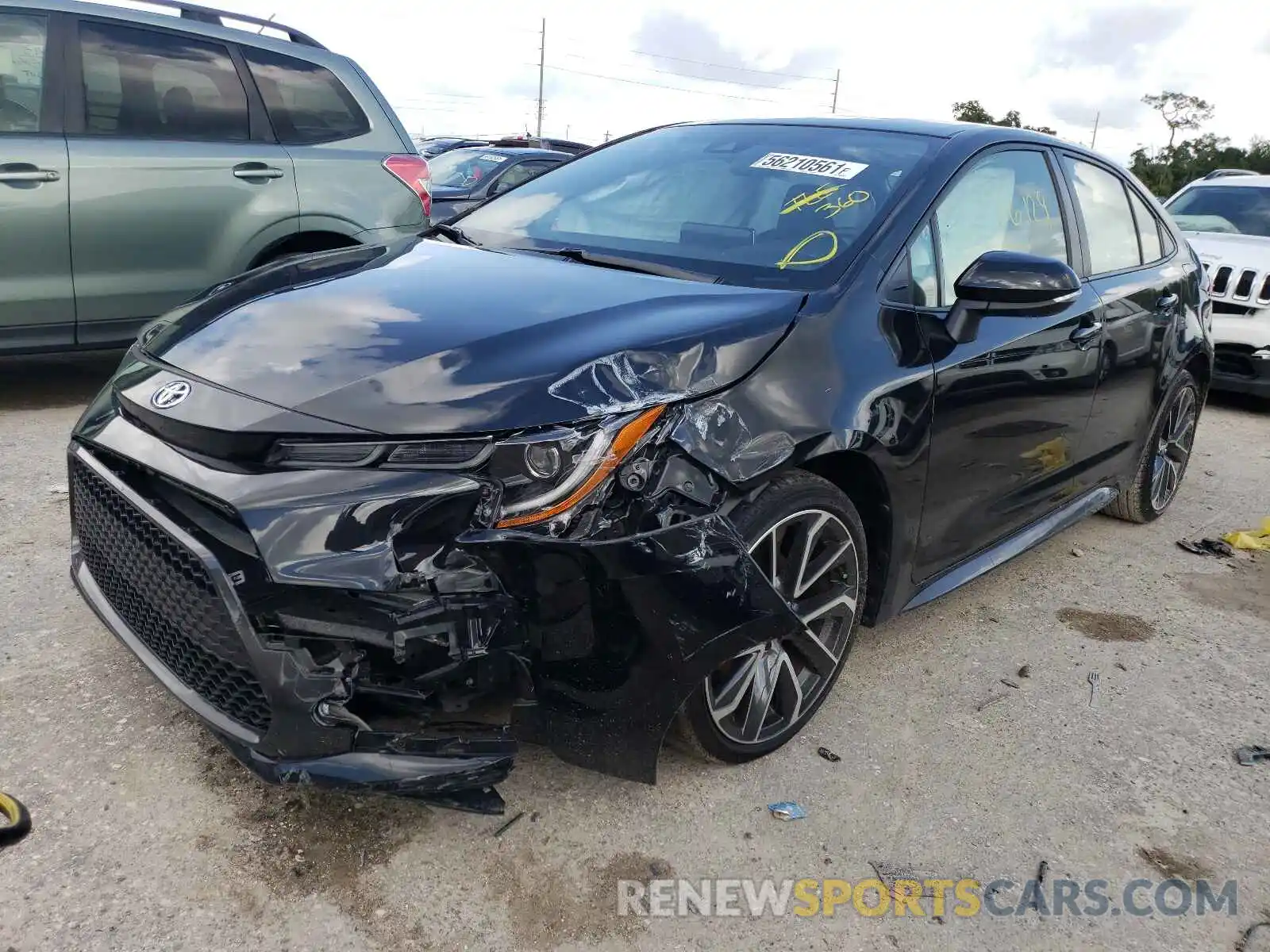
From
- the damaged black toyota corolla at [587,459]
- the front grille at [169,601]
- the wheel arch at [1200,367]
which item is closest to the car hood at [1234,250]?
the wheel arch at [1200,367]

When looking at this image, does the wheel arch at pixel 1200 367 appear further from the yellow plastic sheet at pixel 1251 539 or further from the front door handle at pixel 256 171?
the front door handle at pixel 256 171

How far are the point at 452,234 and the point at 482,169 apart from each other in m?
7.92

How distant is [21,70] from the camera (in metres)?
4.49

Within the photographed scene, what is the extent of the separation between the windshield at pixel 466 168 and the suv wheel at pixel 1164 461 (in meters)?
7.46

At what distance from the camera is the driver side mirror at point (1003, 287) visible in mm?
2684

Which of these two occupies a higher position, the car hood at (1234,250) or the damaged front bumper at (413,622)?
the car hood at (1234,250)

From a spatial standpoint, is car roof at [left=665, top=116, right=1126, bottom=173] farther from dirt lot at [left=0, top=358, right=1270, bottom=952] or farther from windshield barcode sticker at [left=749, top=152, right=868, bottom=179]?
dirt lot at [left=0, top=358, right=1270, bottom=952]

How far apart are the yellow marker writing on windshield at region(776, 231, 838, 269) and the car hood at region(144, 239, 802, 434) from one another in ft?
0.63

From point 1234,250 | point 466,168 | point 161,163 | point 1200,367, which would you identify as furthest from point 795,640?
point 466,168

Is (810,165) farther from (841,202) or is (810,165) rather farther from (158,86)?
(158,86)

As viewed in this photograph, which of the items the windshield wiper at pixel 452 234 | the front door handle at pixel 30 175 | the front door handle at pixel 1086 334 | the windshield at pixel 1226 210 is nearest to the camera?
the windshield wiper at pixel 452 234

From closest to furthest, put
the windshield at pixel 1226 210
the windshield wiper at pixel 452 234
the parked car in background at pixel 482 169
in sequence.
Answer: the windshield wiper at pixel 452 234 → the windshield at pixel 1226 210 → the parked car in background at pixel 482 169

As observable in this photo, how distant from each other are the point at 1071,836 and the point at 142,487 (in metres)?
2.25

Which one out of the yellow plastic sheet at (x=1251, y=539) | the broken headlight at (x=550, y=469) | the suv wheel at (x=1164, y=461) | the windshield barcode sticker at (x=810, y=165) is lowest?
the yellow plastic sheet at (x=1251, y=539)
